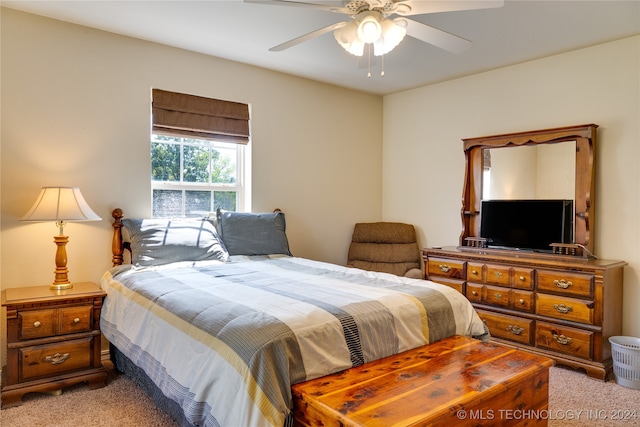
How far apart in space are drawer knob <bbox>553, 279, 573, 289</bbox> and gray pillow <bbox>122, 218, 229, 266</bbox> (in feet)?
7.99

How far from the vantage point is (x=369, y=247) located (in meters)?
4.51

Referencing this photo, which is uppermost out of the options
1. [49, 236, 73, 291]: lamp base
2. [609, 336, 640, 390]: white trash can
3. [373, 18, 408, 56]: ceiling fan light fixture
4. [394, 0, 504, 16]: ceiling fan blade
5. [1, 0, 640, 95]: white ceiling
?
[1, 0, 640, 95]: white ceiling

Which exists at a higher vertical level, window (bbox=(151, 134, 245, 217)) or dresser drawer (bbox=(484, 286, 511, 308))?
window (bbox=(151, 134, 245, 217))

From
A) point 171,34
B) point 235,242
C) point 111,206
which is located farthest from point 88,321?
point 171,34

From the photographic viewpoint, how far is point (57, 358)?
2553mm

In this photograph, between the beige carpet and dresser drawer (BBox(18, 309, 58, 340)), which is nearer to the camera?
the beige carpet

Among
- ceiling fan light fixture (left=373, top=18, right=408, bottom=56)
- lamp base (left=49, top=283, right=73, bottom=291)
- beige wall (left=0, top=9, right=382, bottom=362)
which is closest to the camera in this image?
ceiling fan light fixture (left=373, top=18, right=408, bottom=56)

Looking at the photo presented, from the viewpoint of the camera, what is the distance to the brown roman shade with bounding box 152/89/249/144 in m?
3.40

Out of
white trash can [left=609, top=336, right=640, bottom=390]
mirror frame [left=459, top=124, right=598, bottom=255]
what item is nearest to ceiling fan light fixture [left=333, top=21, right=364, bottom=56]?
mirror frame [left=459, top=124, right=598, bottom=255]

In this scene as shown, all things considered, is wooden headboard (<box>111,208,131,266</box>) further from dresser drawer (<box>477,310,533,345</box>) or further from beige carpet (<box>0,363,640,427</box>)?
dresser drawer (<box>477,310,533,345</box>)

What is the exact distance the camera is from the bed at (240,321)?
1584 millimetres

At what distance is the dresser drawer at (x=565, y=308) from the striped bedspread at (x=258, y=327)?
106 cm

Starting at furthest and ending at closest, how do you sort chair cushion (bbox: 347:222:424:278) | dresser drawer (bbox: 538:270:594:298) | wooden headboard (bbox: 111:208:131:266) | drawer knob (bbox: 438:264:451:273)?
chair cushion (bbox: 347:222:424:278) → drawer knob (bbox: 438:264:451:273) → wooden headboard (bbox: 111:208:131:266) → dresser drawer (bbox: 538:270:594:298)

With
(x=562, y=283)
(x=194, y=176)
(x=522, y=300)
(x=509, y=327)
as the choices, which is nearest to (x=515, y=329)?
(x=509, y=327)
